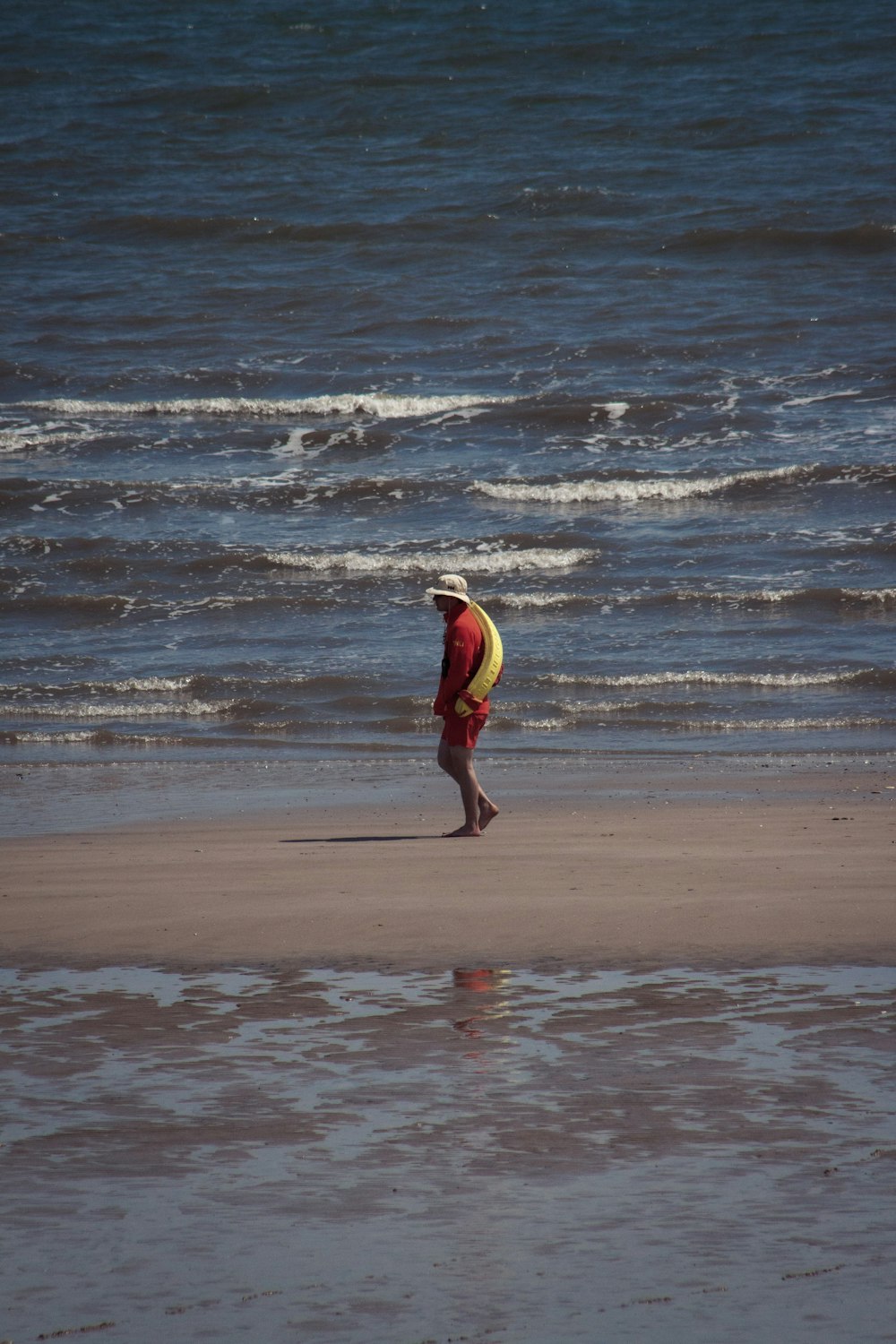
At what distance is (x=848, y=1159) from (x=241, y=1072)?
5.61 feet

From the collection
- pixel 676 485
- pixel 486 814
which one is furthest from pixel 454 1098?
pixel 676 485

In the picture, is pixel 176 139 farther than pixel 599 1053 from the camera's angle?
Yes

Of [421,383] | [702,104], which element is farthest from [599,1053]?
[702,104]

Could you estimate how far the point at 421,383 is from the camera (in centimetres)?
2658

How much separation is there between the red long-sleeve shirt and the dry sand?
780mm

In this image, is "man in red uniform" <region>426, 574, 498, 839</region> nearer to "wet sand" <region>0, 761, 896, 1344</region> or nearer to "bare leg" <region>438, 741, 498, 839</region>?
"bare leg" <region>438, 741, 498, 839</region>

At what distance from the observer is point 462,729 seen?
354 inches

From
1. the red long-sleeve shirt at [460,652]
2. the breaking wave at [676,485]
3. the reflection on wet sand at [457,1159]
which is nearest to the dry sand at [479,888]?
→ the reflection on wet sand at [457,1159]

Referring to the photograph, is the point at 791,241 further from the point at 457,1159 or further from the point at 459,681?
the point at 457,1159

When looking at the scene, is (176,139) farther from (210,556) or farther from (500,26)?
(210,556)

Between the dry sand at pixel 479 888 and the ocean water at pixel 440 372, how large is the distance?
3.72 meters

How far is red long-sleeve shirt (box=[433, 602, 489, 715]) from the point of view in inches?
351

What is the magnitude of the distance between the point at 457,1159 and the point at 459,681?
523cm

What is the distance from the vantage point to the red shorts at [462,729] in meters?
8.97
